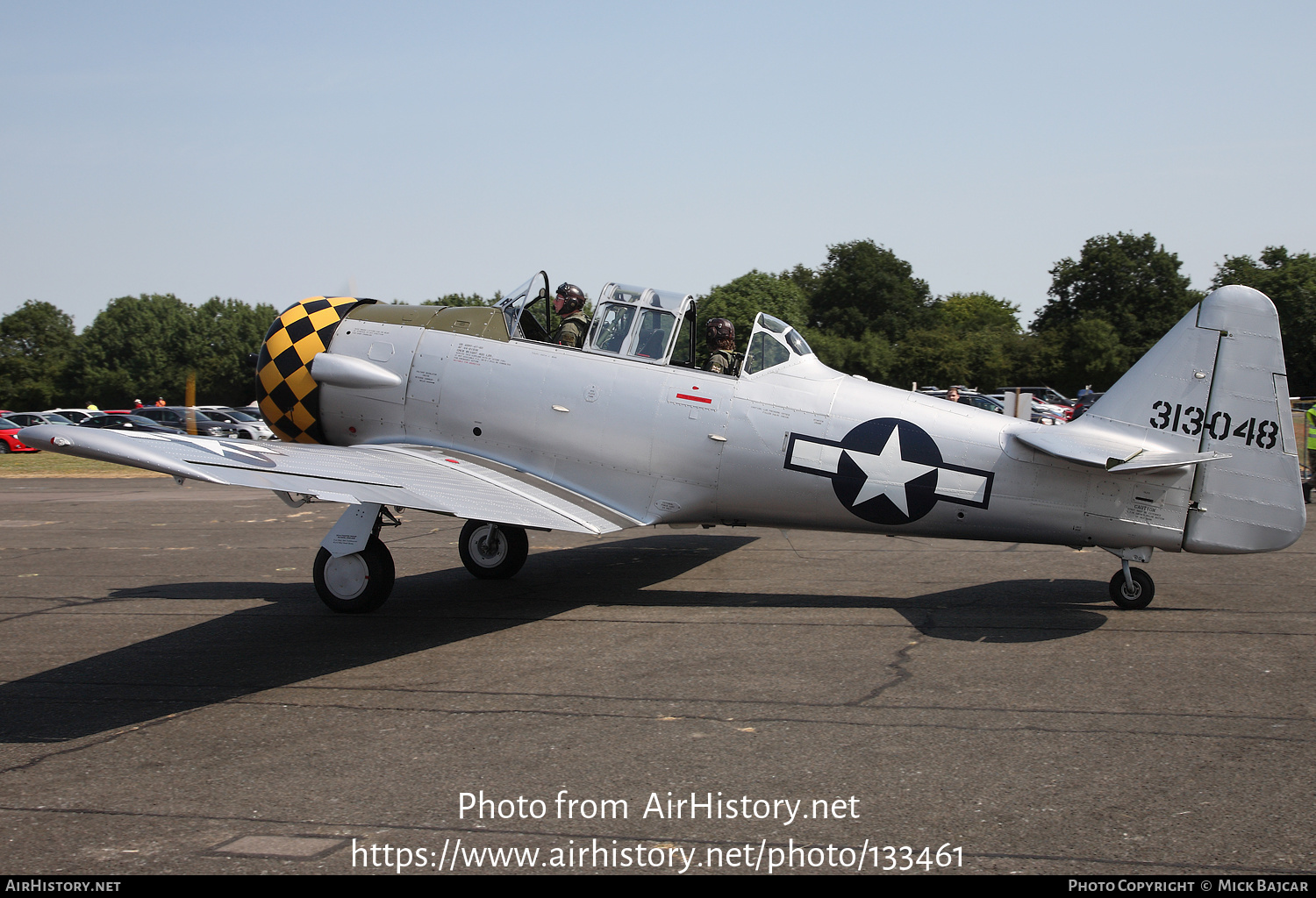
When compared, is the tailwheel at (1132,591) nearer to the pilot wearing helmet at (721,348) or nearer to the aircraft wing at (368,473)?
the pilot wearing helmet at (721,348)

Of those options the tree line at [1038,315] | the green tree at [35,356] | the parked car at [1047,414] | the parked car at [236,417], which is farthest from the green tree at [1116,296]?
the green tree at [35,356]

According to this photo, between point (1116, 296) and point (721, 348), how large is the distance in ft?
257

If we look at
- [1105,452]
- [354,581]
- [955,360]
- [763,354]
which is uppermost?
[955,360]

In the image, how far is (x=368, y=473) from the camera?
6.82m

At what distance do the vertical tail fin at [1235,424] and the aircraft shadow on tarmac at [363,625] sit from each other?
1.26 meters

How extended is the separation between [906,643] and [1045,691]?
1.25 m

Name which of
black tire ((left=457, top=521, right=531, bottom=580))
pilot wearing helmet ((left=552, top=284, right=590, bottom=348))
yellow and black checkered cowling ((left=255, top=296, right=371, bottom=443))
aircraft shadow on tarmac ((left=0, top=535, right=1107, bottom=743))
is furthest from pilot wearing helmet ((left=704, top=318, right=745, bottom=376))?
yellow and black checkered cowling ((left=255, top=296, right=371, bottom=443))

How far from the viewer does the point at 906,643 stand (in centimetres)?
669

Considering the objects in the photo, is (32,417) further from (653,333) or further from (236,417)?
(653,333)

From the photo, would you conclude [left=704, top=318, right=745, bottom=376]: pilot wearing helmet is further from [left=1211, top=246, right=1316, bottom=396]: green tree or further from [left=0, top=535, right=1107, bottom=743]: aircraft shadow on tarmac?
[left=1211, top=246, right=1316, bottom=396]: green tree

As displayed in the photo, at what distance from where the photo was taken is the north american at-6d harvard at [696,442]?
7035mm

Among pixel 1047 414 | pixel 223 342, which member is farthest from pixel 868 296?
pixel 223 342

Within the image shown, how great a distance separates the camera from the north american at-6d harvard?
7.04 m

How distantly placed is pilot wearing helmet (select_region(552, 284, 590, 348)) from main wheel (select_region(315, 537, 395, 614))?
2.56 metres
